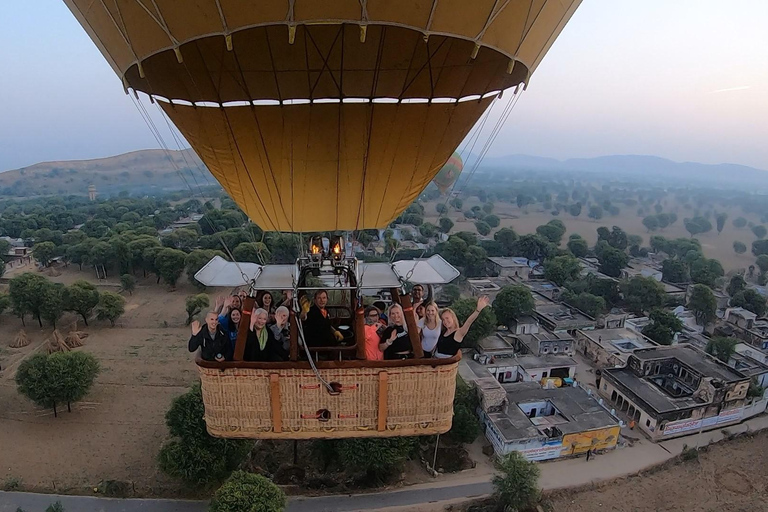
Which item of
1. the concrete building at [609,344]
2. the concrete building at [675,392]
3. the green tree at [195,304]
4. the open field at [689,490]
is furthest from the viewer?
the green tree at [195,304]

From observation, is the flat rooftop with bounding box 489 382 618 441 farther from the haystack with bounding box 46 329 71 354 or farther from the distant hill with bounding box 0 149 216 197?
the distant hill with bounding box 0 149 216 197

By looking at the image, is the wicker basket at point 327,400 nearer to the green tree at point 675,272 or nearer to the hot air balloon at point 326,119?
the hot air balloon at point 326,119

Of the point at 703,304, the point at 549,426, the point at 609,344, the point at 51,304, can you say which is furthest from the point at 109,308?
the point at 703,304

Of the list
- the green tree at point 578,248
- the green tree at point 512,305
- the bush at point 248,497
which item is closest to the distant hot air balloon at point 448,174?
the green tree at point 512,305

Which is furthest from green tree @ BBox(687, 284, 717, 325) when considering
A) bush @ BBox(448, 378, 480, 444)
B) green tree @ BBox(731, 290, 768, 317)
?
bush @ BBox(448, 378, 480, 444)

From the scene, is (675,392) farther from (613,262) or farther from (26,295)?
(26,295)
